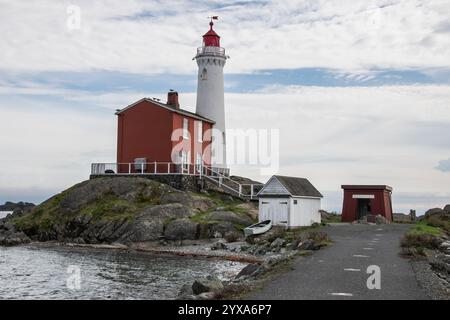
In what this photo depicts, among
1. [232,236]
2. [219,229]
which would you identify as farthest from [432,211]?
[232,236]

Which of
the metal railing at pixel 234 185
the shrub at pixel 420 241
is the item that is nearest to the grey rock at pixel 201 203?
the metal railing at pixel 234 185

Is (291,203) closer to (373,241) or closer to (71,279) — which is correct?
(373,241)

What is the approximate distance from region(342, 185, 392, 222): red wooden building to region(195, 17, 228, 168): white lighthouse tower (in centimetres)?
1233

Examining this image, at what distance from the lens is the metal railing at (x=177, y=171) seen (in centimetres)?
4550

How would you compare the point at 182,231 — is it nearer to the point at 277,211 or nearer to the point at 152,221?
the point at 152,221

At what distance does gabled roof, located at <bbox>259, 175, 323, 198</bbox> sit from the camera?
125ft

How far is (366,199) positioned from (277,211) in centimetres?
1412

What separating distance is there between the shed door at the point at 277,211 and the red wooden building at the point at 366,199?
11.8 m

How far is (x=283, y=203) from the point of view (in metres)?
37.7

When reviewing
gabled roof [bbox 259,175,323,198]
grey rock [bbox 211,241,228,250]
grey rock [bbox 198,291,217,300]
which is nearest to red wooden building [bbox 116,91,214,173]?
gabled roof [bbox 259,175,323,198]

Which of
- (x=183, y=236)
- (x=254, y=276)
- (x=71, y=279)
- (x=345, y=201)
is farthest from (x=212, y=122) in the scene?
(x=254, y=276)

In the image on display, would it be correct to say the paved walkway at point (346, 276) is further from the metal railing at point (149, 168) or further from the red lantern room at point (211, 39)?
the red lantern room at point (211, 39)

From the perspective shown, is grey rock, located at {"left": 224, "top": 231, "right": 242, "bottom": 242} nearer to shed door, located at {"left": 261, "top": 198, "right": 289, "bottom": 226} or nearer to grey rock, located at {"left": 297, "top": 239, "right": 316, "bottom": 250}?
shed door, located at {"left": 261, "top": 198, "right": 289, "bottom": 226}
